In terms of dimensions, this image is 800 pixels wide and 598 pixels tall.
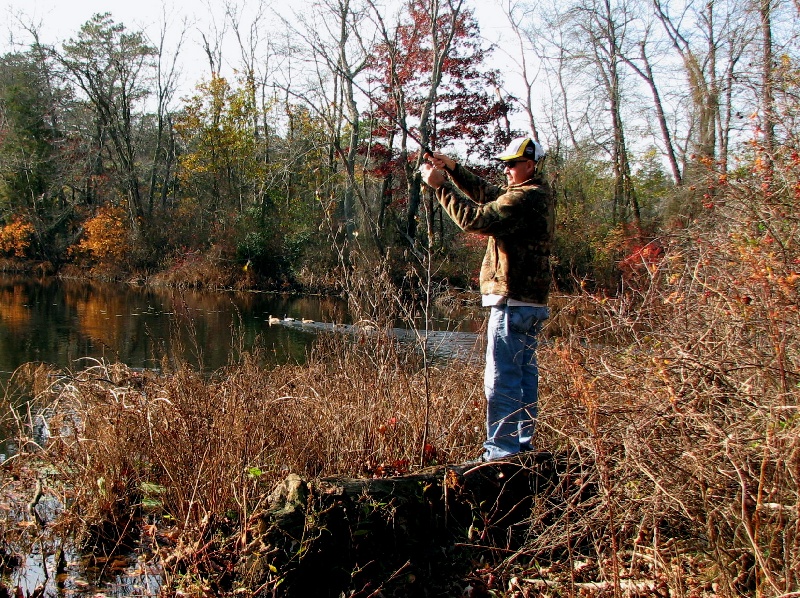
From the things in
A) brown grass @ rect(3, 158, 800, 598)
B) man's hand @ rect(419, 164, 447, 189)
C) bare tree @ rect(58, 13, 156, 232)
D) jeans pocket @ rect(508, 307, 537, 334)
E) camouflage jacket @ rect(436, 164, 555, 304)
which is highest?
bare tree @ rect(58, 13, 156, 232)

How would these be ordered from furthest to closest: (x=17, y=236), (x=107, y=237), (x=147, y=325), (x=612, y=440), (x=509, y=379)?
(x=17, y=236) < (x=107, y=237) < (x=147, y=325) < (x=509, y=379) < (x=612, y=440)

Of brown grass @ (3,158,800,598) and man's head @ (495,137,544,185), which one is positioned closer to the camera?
brown grass @ (3,158,800,598)

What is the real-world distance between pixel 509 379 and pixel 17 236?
100 feet

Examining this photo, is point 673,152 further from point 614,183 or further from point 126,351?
point 126,351

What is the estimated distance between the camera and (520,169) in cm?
334

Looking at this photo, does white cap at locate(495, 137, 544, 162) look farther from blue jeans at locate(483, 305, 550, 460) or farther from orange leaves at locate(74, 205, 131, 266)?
orange leaves at locate(74, 205, 131, 266)

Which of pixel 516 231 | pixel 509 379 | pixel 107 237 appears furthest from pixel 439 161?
pixel 107 237

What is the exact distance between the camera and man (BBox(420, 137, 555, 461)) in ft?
10.4

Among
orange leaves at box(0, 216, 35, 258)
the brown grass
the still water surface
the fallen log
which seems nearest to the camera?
the brown grass

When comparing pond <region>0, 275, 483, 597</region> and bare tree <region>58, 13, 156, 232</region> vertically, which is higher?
bare tree <region>58, 13, 156, 232</region>

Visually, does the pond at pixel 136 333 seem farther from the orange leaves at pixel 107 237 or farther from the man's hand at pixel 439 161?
the orange leaves at pixel 107 237

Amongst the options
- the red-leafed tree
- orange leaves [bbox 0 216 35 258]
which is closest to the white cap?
the red-leafed tree

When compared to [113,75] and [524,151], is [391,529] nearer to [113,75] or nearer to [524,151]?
[524,151]

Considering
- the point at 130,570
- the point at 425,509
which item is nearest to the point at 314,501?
the point at 425,509
